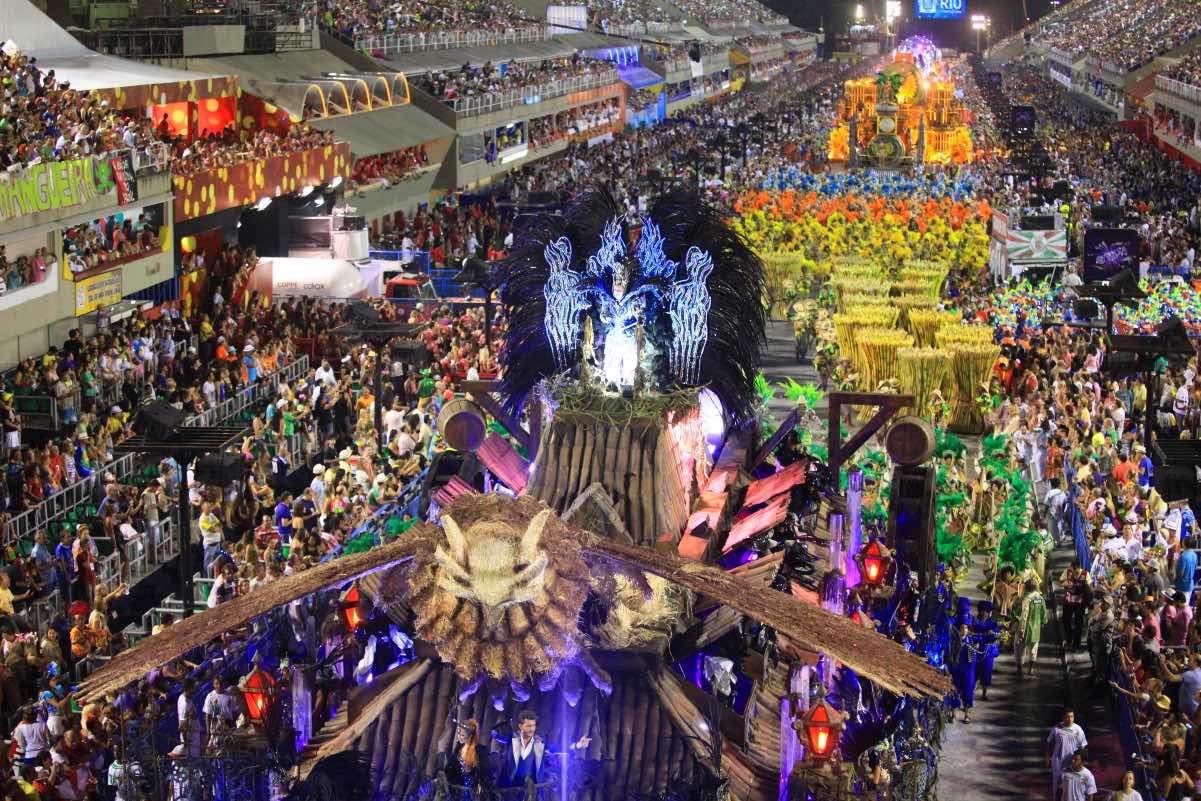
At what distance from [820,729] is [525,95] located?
56.2 metres

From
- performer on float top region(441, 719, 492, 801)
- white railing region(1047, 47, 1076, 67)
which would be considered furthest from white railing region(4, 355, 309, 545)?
white railing region(1047, 47, 1076, 67)

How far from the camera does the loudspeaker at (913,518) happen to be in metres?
18.6

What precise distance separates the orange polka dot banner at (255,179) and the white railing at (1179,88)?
31.4m

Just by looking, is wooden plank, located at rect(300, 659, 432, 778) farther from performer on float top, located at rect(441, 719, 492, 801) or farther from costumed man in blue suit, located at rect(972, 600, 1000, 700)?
costumed man in blue suit, located at rect(972, 600, 1000, 700)

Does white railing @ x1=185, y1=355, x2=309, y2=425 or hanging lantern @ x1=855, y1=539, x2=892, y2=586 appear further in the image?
white railing @ x1=185, y1=355, x2=309, y2=425

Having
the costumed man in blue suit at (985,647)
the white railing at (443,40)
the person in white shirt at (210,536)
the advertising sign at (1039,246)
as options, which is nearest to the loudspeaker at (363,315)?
the person in white shirt at (210,536)

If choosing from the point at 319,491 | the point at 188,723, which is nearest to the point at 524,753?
the point at 188,723

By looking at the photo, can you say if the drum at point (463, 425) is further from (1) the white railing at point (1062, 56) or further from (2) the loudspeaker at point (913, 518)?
(1) the white railing at point (1062, 56)

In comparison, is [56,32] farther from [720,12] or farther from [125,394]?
[720,12]

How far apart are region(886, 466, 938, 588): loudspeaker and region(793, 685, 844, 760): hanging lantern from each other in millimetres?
6538

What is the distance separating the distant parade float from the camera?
254 feet

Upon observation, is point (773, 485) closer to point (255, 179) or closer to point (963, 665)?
point (963, 665)

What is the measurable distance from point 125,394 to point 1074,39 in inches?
5147

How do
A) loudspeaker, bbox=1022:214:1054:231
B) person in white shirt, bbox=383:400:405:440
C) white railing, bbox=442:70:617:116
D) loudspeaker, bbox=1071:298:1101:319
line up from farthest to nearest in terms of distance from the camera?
1. white railing, bbox=442:70:617:116
2. loudspeaker, bbox=1022:214:1054:231
3. loudspeaker, bbox=1071:298:1101:319
4. person in white shirt, bbox=383:400:405:440
